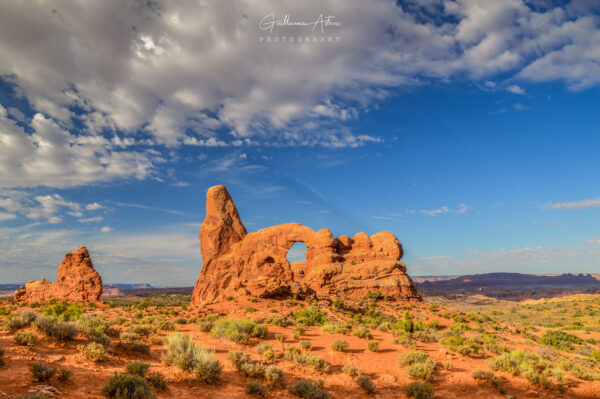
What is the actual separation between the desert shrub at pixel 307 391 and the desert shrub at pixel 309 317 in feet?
33.5

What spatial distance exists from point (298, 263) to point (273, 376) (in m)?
27.2

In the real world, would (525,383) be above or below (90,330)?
below

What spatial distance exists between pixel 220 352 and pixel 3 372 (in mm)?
7601

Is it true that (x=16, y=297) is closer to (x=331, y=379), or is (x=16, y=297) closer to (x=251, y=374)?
(x=251, y=374)

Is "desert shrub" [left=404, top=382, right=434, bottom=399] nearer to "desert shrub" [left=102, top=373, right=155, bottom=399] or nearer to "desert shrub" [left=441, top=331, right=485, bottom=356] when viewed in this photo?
"desert shrub" [left=441, top=331, right=485, bottom=356]

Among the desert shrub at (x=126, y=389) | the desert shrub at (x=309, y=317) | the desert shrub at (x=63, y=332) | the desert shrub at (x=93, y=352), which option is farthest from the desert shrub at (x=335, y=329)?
the desert shrub at (x=63, y=332)

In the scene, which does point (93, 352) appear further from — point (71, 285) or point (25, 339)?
point (71, 285)

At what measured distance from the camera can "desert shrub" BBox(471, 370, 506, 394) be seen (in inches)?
504

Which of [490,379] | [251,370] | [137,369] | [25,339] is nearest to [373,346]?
[490,379]

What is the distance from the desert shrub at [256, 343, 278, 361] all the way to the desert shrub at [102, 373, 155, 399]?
19.7 feet

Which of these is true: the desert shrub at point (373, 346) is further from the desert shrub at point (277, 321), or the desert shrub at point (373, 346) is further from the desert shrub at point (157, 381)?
the desert shrub at point (157, 381)

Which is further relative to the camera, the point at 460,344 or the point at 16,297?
the point at 16,297

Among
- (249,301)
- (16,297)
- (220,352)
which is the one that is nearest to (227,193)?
(249,301)

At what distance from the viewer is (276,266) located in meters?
31.7
